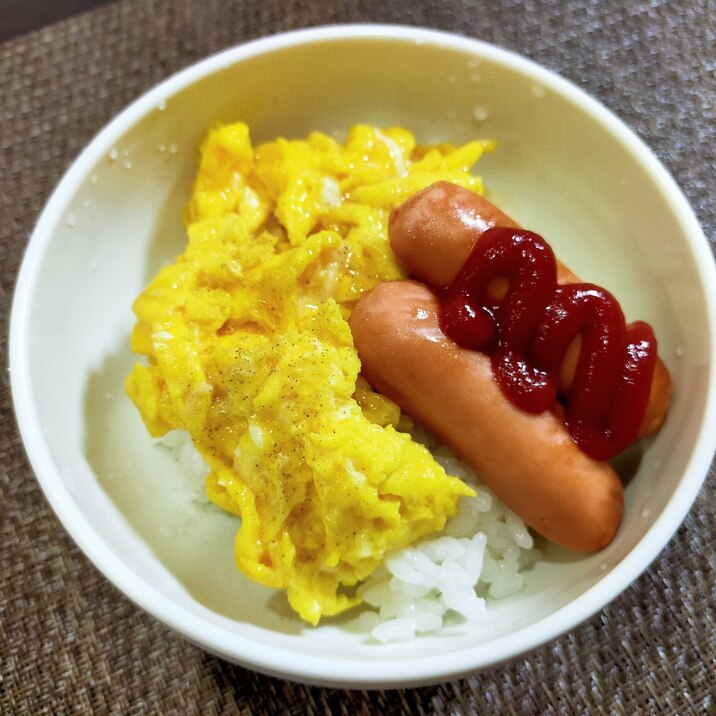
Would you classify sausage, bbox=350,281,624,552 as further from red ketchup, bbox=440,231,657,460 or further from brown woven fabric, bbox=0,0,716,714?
brown woven fabric, bbox=0,0,716,714

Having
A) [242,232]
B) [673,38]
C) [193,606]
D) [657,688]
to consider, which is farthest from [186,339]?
[673,38]

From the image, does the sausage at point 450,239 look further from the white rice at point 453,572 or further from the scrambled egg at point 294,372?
the white rice at point 453,572

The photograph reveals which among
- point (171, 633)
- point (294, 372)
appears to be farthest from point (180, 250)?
point (171, 633)

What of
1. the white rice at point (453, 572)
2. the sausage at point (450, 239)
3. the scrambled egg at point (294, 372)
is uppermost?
the sausage at point (450, 239)

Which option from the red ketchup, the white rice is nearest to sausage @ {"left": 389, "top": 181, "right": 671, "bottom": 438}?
the red ketchup

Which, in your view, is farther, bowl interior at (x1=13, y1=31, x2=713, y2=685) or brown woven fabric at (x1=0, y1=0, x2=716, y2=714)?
brown woven fabric at (x1=0, y1=0, x2=716, y2=714)

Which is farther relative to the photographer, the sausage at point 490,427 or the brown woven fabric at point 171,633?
the brown woven fabric at point 171,633

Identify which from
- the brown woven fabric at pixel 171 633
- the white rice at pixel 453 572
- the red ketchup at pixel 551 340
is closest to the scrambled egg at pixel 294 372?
the white rice at pixel 453 572

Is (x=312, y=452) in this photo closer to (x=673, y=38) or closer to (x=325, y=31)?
(x=325, y=31)
